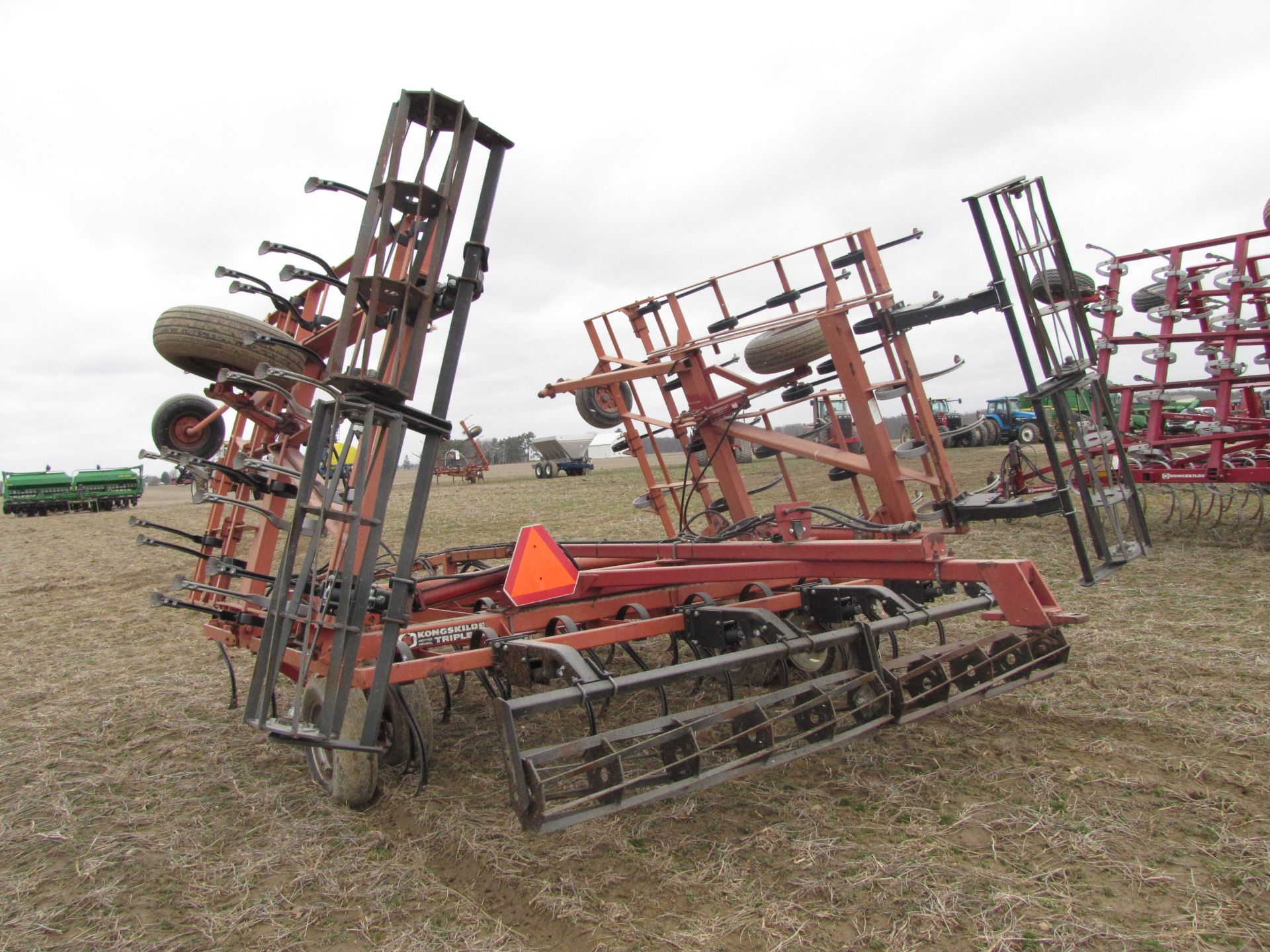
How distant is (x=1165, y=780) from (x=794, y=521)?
6.69 ft

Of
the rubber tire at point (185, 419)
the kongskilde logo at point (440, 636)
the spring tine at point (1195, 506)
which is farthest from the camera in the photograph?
the spring tine at point (1195, 506)

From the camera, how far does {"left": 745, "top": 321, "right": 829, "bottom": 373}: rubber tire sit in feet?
17.5

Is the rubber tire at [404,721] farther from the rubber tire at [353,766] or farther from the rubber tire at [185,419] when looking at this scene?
the rubber tire at [185,419]

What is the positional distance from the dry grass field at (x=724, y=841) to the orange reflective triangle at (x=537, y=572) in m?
0.86

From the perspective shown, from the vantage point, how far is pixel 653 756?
363 centimetres

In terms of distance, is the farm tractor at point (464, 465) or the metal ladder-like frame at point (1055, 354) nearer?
the metal ladder-like frame at point (1055, 354)

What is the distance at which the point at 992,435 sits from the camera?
91.8 ft

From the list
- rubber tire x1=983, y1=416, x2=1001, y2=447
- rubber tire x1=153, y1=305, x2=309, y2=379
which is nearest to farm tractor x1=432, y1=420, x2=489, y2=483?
rubber tire x1=983, y1=416, x2=1001, y2=447

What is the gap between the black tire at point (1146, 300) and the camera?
8.56 metres

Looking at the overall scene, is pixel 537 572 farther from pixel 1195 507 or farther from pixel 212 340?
pixel 1195 507

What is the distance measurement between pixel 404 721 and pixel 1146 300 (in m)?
9.31

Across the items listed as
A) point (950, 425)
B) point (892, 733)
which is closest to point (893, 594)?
point (892, 733)

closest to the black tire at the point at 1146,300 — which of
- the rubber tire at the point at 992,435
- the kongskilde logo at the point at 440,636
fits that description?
the kongskilde logo at the point at 440,636

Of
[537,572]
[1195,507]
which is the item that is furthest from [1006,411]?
[537,572]
